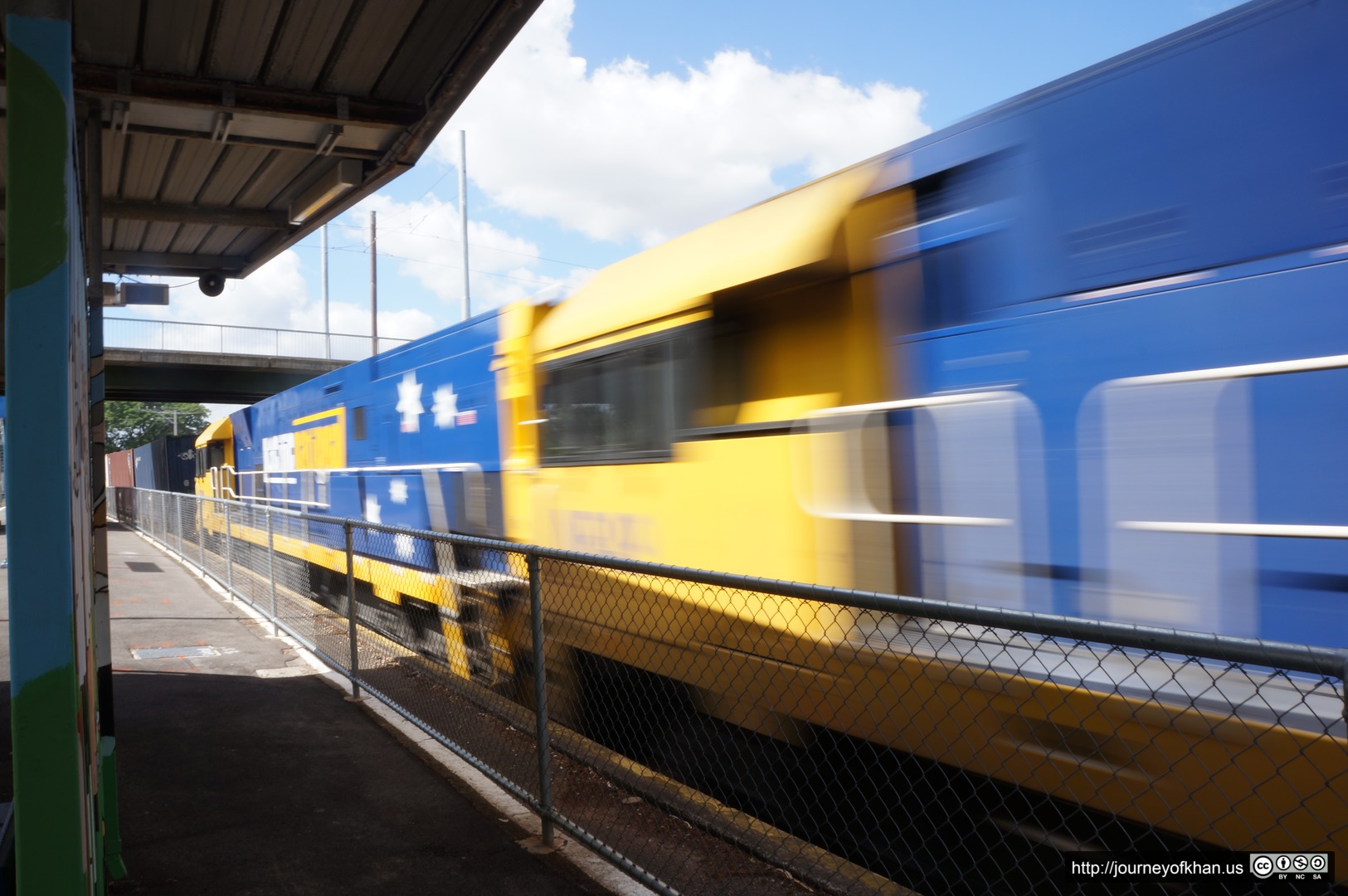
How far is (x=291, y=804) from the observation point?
4.68 meters

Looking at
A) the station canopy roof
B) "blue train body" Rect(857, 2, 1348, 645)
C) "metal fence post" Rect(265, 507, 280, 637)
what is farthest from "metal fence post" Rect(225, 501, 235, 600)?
"blue train body" Rect(857, 2, 1348, 645)

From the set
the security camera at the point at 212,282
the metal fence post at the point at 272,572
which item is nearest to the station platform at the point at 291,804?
the metal fence post at the point at 272,572

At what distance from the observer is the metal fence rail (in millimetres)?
2848

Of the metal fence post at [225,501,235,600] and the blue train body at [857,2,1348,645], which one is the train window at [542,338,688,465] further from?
the metal fence post at [225,501,235,600]

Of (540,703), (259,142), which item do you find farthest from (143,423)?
(540,703)

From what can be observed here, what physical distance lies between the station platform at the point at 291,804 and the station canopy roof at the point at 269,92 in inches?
121

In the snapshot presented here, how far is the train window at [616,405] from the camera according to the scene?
5359mm

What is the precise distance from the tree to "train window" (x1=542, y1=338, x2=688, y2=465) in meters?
105

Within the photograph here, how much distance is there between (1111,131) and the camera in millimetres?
3510

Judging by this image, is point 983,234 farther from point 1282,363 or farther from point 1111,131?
point 1282,363

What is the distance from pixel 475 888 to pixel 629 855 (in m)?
0.63

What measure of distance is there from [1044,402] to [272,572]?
850 cm

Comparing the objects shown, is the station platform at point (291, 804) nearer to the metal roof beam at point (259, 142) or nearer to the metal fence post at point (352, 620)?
the metal fence post at point (352, 620)

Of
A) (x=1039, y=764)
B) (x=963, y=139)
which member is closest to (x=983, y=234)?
(x=963, y=139)
